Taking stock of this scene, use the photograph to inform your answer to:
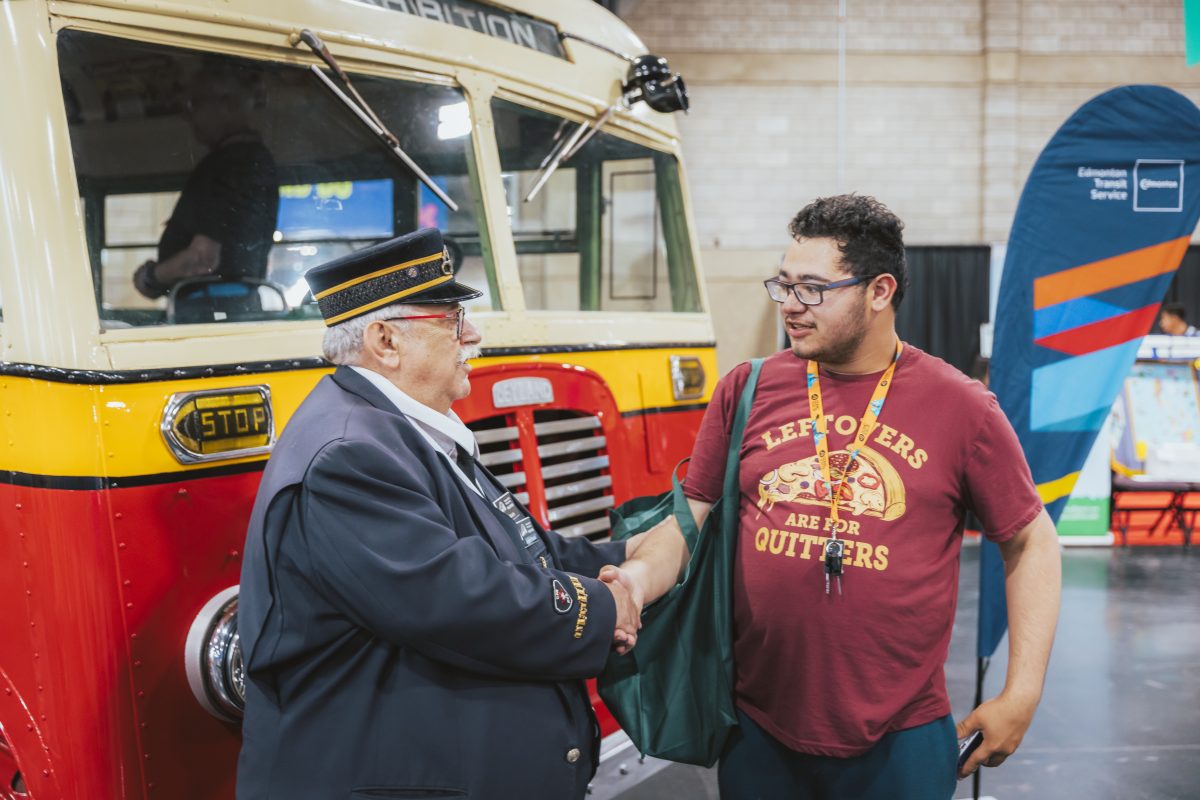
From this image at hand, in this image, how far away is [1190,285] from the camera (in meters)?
12.0

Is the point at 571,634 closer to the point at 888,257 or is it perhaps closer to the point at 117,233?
the point at 888,257

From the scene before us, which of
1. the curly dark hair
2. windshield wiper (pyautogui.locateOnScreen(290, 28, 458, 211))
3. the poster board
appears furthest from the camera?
the poster board

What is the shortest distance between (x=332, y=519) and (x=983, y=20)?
12958 mm

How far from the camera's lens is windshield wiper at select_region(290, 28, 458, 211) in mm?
2574

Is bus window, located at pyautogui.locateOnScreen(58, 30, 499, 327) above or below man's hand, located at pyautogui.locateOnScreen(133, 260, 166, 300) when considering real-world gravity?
above

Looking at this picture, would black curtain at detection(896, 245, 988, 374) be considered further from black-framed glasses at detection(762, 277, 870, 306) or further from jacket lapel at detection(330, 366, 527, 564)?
jacket lapel at detection(330, 366, 527, 564)

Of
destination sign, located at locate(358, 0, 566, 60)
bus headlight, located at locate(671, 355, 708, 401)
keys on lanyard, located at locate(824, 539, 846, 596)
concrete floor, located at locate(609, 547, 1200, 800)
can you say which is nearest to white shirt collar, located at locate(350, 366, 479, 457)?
keys on lanyard, located at locate(824, 539, 846, 596)

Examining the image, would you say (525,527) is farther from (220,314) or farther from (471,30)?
(471,30)

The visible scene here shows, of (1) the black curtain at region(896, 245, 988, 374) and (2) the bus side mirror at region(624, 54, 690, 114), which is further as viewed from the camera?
(1) the black curtain at region(896, 245, 988, 374)

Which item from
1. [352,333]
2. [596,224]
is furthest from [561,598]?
[596,224]

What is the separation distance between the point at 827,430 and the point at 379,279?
931 millimetres

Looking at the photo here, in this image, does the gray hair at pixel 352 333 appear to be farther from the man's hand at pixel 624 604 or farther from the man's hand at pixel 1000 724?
the man's hand at pixel 1000 724

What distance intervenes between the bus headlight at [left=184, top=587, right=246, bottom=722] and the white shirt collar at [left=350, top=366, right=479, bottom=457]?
74 cm

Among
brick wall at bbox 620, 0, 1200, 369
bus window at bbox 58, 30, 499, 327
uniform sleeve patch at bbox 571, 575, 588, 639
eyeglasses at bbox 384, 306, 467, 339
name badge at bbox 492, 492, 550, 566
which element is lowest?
uniform sleeve patch at bbox 571, 575, 588, 639
